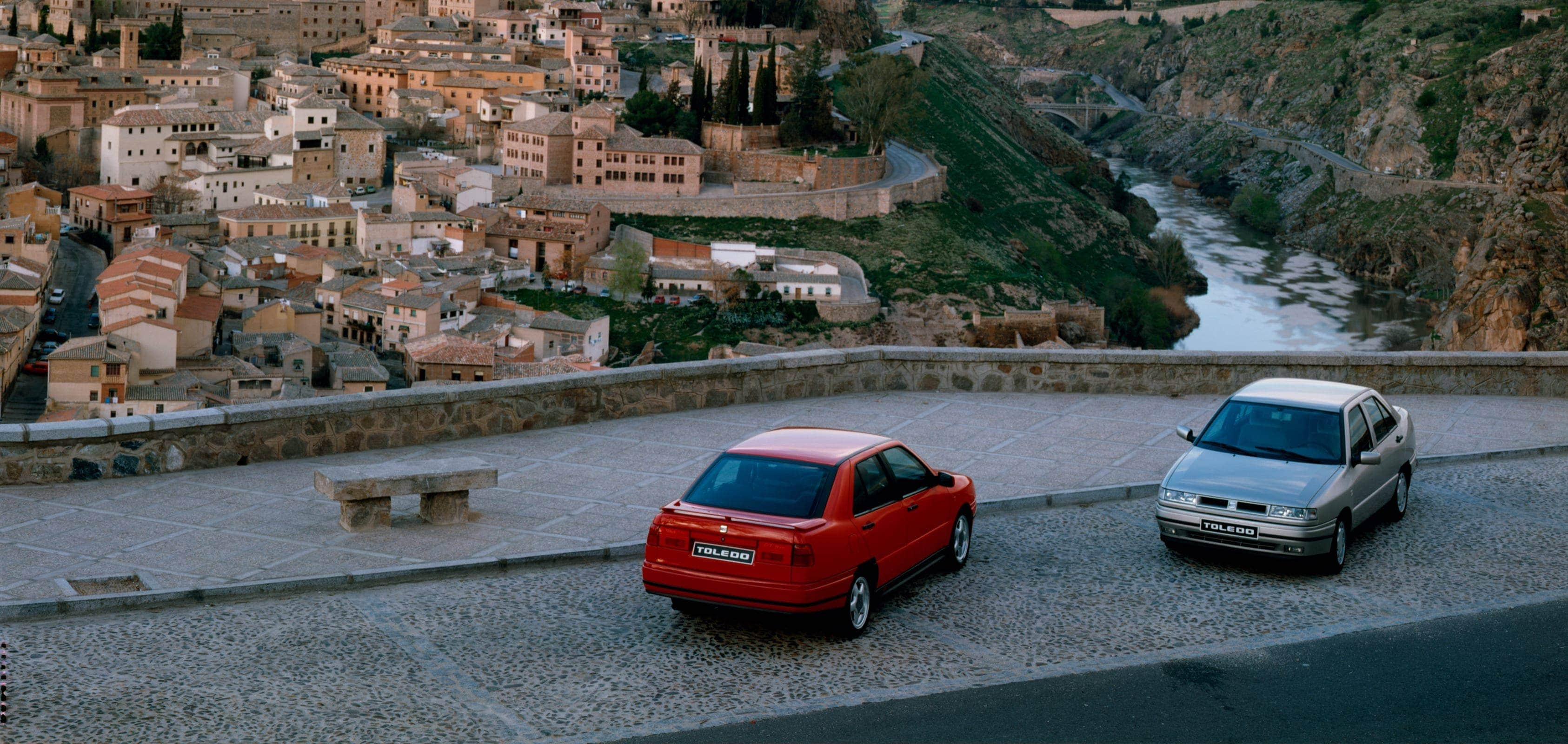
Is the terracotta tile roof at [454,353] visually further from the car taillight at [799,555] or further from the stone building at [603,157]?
the car taillight at [799,555]


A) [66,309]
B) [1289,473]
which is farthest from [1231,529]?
[66,309]

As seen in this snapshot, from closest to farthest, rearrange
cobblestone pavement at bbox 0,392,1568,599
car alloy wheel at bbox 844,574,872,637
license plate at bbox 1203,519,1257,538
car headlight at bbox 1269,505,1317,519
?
car alloy wheel at bbox 844,574,872,637 < cobblestone pavement at bbox 0,392,1568,599 < car headlight at bbox 1269,505,1317,519 < license plate at bbox 1203,519,1257,538

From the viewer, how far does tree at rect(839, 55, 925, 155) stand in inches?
2872

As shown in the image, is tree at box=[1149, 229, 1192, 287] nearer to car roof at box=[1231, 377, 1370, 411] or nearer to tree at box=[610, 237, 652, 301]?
tree at box=[610, 237, 652, 301]

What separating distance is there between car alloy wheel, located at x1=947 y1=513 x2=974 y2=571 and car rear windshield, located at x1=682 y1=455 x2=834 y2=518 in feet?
4.12

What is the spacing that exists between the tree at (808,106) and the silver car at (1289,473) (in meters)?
63.5

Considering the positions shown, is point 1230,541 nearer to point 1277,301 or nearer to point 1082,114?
Result: point 1277,301

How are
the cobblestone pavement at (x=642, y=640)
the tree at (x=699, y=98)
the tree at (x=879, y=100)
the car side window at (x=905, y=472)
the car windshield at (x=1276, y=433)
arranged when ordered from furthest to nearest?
1. the tree at (x=879, y=100)
2. the tree at (x=699, y=98)
3. the car windshield at (x=1276, y=433)
4. the car side window at (x=905, y=472)
5. the cobblestone pavement at (x=642, y=640)

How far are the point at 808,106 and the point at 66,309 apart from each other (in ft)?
117

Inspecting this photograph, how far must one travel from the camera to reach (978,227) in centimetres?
7031

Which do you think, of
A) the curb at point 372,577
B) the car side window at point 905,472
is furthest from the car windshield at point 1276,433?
the car side window at point 905,472

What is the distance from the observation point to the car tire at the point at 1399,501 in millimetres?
9469

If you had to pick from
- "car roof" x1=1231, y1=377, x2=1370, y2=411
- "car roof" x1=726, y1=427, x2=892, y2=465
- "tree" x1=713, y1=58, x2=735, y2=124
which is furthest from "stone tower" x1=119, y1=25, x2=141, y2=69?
"car roof" x1=726, y1=427, x2=892, y2=465

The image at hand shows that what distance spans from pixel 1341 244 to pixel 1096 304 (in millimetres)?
23910
